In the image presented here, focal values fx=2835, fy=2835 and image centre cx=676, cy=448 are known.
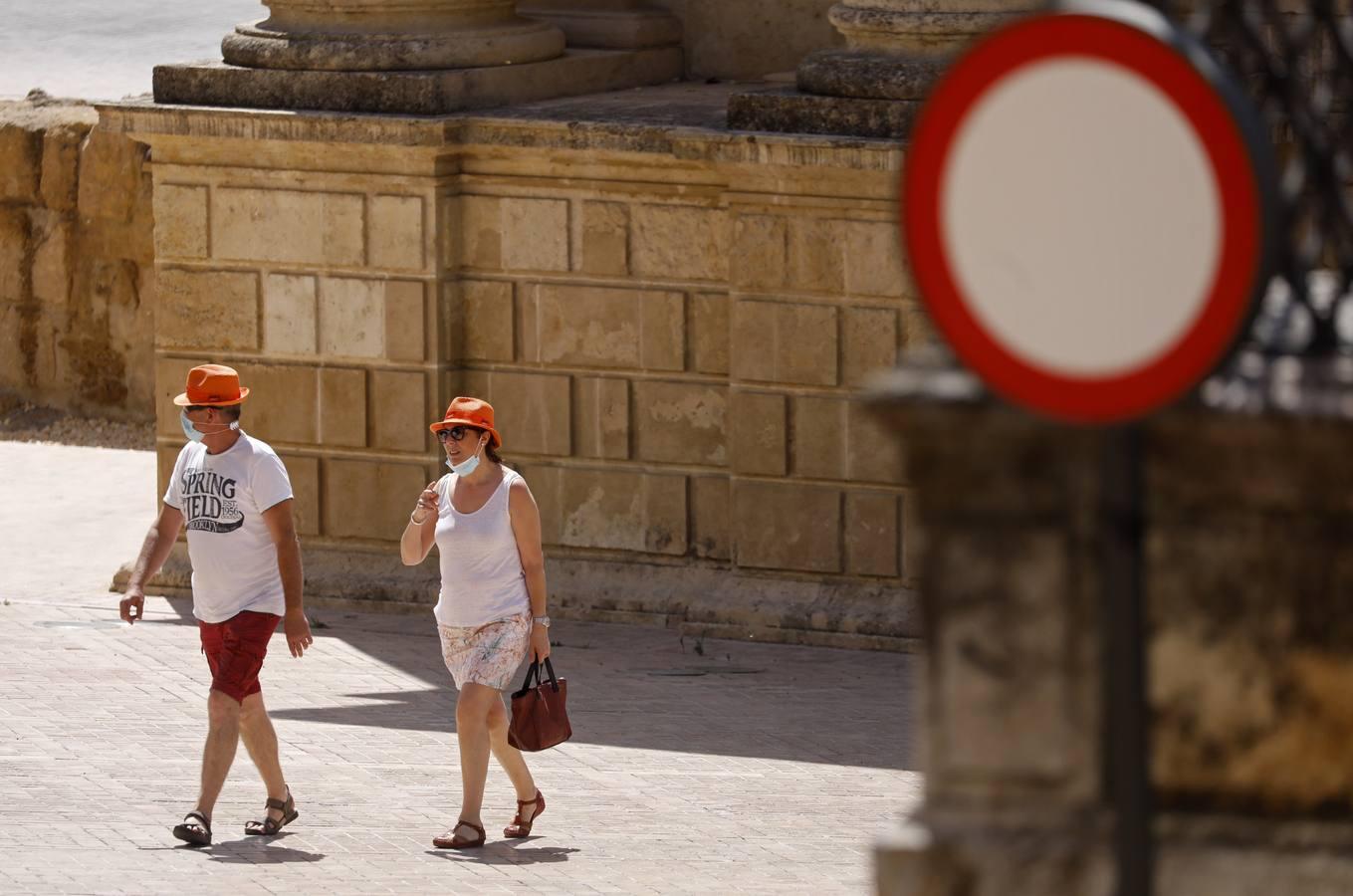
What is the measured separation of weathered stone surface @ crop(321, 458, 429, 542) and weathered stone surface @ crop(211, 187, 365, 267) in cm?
100

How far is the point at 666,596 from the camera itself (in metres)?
13.1

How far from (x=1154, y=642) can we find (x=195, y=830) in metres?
5.59

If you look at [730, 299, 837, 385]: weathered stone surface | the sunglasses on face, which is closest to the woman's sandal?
the sunglasses on face

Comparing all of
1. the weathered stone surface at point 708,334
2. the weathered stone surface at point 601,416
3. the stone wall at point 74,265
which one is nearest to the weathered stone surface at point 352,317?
the weathered stone surface at point 601,416

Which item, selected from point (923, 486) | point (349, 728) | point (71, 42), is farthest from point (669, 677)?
point (71, 42)

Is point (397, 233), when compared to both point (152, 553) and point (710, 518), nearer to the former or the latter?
point (710, 518)

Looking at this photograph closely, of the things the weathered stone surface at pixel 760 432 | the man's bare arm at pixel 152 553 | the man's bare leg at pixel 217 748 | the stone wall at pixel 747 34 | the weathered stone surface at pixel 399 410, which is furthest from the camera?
the stone wall at pixel 747 34

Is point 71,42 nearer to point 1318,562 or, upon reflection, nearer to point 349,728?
point 349,728

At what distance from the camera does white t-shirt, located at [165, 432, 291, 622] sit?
8.88 meters

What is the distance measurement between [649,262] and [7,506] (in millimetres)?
5219

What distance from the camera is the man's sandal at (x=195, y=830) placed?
868 centimetres

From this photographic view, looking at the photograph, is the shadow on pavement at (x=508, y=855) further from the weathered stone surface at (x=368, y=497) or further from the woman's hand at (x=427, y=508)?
the weathered stone surface at (x=368, y=497)

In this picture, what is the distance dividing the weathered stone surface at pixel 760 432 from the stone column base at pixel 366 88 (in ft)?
6.58

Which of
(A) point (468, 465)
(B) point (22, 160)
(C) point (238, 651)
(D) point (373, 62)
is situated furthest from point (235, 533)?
(B) point (22, 160)
